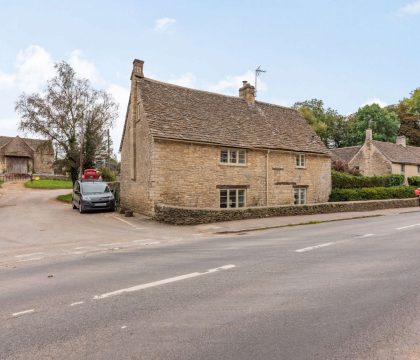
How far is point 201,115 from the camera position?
79.3 ft

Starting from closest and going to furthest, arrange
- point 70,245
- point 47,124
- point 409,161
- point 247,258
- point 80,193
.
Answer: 1. point 247,258
2. point 70,245
3. point 80,193
4. point 47,124
5. point 409,161

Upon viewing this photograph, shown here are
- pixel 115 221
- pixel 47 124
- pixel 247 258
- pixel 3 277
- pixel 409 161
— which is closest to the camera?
pixel 3 277

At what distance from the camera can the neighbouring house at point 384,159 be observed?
47188mm

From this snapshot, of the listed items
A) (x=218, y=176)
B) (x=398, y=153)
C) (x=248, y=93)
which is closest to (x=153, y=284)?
(x=218, y=176)

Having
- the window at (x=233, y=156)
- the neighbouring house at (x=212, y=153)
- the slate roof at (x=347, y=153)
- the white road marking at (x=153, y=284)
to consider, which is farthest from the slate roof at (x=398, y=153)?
the white road marking at (x=153, y=284)

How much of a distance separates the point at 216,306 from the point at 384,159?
48297mm

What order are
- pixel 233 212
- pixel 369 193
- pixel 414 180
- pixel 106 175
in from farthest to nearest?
1. pixel 414 180
2. pixel 106 175
3. pixel 369 193
4. pixel 233 212

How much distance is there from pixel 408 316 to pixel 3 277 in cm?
793

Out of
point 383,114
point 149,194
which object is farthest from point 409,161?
point 149,194

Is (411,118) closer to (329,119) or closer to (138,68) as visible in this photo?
(329,119)

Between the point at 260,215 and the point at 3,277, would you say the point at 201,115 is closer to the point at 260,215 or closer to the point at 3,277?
→ the point at 260,215

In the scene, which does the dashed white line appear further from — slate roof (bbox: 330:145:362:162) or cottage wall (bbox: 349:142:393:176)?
slate roof (bbox: 330:145:362:162)

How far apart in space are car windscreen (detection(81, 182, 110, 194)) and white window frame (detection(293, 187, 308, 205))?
45.6ft

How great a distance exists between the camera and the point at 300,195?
26.9 metres
